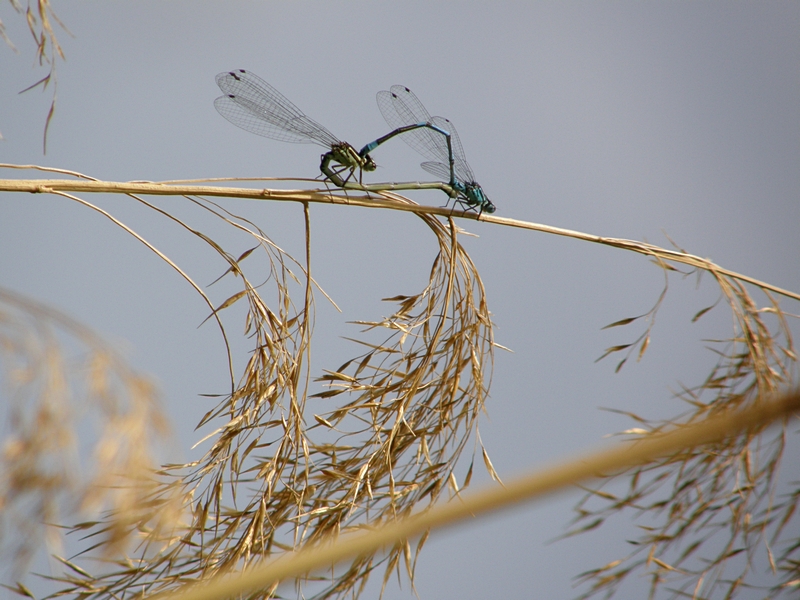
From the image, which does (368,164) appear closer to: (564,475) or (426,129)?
(426,129)

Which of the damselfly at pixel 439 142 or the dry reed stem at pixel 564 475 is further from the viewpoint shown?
the damselfly at pixel 439 142

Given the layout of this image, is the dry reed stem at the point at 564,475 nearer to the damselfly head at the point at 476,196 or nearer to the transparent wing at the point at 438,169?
the damselfly head at the point at 476,196

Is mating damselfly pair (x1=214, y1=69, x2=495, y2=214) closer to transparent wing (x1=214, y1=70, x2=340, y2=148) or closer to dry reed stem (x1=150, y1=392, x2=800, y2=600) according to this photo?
transparent wing (x1=214, y1=70, x2=340, y2=148)

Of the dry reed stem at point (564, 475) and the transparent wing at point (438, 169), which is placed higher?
the transparent wing at point (438, 169)

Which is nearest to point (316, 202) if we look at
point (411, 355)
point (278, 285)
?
point (278, 285)

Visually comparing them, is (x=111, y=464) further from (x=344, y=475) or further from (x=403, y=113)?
(x=403, y=113)

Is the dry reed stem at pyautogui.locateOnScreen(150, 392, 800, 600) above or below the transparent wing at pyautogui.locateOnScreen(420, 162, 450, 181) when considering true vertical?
below

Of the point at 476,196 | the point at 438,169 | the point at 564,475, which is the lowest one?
the point at 564,475

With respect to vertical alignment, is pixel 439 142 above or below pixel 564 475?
above

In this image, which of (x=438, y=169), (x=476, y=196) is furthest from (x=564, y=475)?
(x=438, y=169)

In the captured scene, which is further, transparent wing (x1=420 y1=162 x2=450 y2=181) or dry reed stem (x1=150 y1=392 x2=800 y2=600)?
transparent wing (x1=420 y1=162 x2=450 y2=181)

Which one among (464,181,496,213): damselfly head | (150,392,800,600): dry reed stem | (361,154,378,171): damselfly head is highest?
(361,154,378,171): damselfly head

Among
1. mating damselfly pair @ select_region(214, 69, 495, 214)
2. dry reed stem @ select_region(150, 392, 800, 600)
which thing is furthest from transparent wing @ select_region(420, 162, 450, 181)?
dry reed stem @ select_region(150, 392, 800, 600)

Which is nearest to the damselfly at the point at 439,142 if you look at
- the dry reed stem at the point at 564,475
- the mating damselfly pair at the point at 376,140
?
the mating damselfly pair at the point at 376,140
